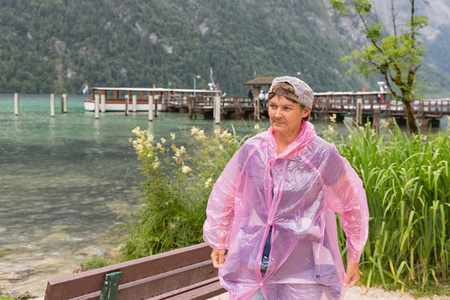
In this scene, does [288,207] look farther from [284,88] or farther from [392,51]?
[392,51]

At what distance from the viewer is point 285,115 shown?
211 centimetres

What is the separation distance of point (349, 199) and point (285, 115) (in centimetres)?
50

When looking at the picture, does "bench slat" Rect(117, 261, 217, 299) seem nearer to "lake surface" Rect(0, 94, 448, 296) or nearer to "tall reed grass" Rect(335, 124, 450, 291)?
"tall reed grass" Rect(335, 124, 450, 291)

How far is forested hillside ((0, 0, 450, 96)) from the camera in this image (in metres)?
153

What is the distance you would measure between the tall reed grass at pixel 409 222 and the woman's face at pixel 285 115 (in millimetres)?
2297

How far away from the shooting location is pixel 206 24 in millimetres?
192000

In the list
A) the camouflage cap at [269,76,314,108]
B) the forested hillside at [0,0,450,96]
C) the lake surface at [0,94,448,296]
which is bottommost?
the lake surface at [0,94,448,296]

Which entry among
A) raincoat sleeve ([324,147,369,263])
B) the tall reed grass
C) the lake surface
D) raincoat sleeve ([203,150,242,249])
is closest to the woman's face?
raincoat sleeve ([324,147,369,263])

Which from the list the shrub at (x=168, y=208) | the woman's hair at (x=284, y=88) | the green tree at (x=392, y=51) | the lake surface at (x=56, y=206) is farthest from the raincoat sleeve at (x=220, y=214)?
the green tree at (x=392, y=51)

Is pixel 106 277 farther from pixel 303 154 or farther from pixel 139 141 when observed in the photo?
pixel 139 141

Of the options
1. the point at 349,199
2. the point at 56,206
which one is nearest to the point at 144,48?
the point at 56,206

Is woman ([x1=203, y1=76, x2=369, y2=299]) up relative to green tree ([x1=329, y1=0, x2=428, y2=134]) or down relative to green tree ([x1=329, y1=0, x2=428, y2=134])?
down

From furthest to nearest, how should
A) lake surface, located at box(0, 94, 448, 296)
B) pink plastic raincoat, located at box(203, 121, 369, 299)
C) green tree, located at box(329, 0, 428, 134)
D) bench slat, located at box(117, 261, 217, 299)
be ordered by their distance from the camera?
green tree, located at box(329, 0, 428, 134) → lake surface, located at box(0, 94, 448, 296) → bench slat, located at box(117, 261, 217, 299) → pink plastic raincoat, located at box(203, 121, 369, 299)

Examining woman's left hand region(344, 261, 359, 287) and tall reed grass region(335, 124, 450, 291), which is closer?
woman's left hand region(344, 261, 359, 287)
